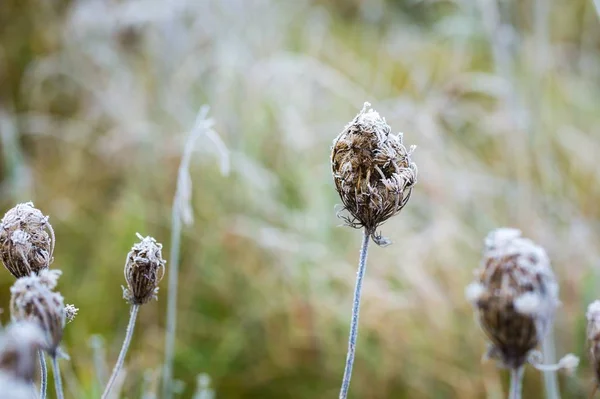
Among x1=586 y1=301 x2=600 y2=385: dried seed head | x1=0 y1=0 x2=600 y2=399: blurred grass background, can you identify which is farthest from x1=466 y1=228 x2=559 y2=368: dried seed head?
x1=0 y1=0 x2=600 y2=399: blurred grass background

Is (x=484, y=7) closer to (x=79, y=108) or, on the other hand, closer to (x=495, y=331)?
(x=495, y=331)

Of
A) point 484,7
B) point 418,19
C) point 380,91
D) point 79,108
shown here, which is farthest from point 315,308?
point 418,19

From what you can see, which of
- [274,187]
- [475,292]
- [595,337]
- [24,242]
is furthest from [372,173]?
[274,187]

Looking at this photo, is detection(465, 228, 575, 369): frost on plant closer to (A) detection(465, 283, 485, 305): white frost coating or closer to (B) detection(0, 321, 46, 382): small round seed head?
(A) detection(465, 283, 485, 305): white frost coating

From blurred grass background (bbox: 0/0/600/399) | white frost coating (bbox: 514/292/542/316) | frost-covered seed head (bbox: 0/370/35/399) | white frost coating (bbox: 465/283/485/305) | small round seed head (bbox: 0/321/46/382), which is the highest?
blurred grass background (bbox: 0/0/600/399)

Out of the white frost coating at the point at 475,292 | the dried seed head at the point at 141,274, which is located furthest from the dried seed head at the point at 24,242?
the white frost coating at the point at 475,292

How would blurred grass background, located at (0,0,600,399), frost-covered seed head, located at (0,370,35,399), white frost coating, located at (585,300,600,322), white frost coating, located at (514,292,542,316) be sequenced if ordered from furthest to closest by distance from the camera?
1. blurred grass background, located at (0,0,600,399)
2. white frost coating, located at (585,300,600,322)
3. white frost coating, located at (514,292,542,316)
4. frost-covered seed head, located at (0,370,35,399)

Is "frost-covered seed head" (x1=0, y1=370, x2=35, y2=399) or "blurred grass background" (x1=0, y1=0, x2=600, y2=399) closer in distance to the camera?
"frost-covered seed head" (x1=0, y1=370, x2=35, y2=399)
